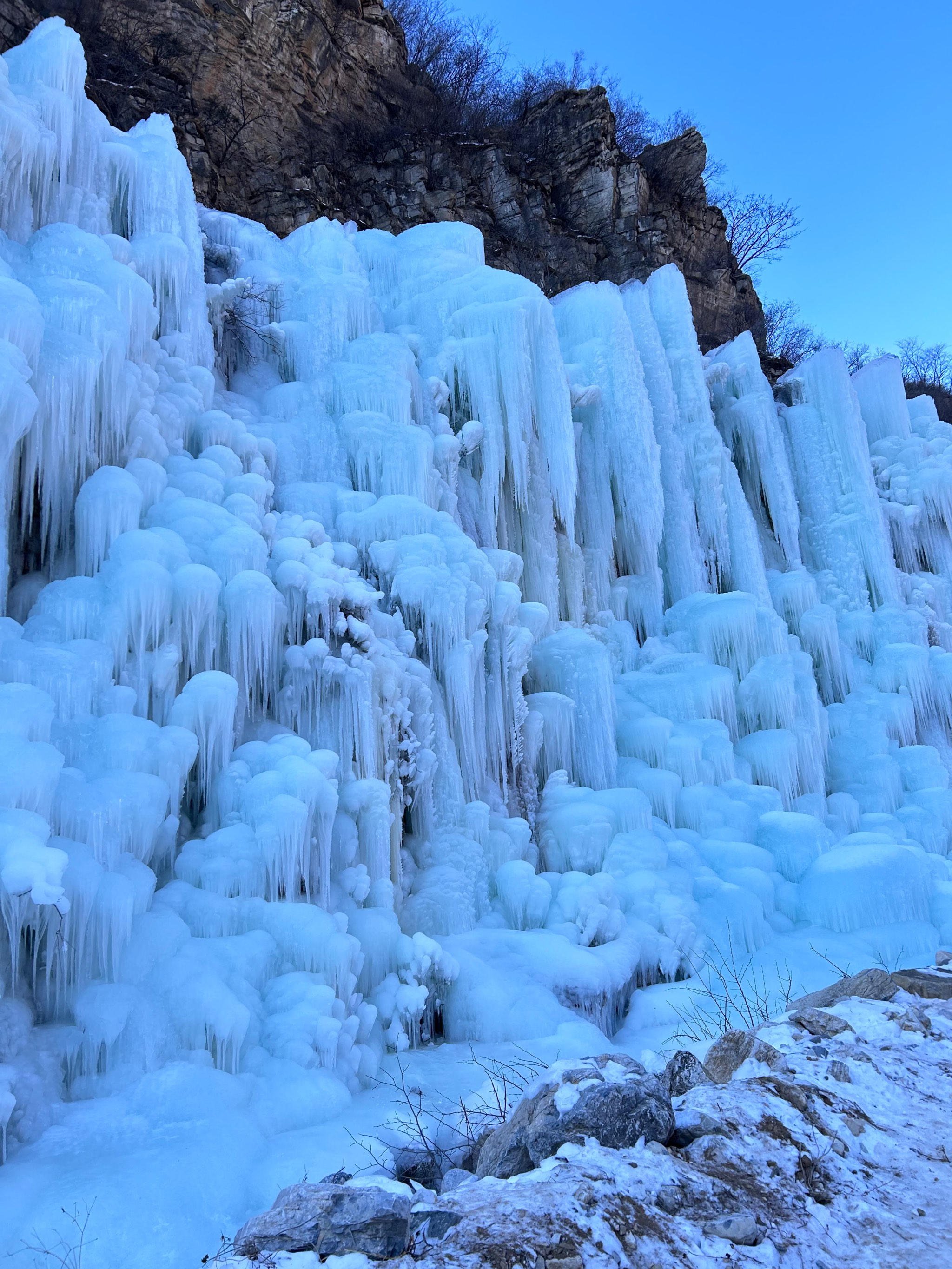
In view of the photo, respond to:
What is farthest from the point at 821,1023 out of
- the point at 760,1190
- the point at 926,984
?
the point at 760,1190

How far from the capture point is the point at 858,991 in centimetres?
442

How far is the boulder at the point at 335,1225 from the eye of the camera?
7.77 ft

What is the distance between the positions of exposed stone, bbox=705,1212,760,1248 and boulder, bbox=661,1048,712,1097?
1.01m

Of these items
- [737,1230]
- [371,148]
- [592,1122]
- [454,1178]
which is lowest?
[454,1178]

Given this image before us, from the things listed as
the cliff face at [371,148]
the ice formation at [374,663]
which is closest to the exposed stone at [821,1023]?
the ice formation at [374,663]

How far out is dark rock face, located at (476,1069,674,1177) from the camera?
8.98 ft

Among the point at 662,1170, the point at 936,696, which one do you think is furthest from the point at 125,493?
the point at 936,696

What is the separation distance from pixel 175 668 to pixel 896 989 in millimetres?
4502

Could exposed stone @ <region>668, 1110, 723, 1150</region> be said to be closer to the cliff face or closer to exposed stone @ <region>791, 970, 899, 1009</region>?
exposed stone @ <region>791, 970, 899, 1009</region>

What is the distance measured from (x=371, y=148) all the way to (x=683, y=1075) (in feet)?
52.1

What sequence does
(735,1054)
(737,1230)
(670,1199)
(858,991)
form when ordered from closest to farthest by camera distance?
(737,1230) < (670,1199) < (735,1054) < (858,991)

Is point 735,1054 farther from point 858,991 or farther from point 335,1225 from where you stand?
point 335,1225

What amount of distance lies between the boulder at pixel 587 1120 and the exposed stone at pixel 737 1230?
0.45 m

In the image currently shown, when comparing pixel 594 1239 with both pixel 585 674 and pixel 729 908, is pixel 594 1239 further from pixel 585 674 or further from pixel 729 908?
pixel 585 674
